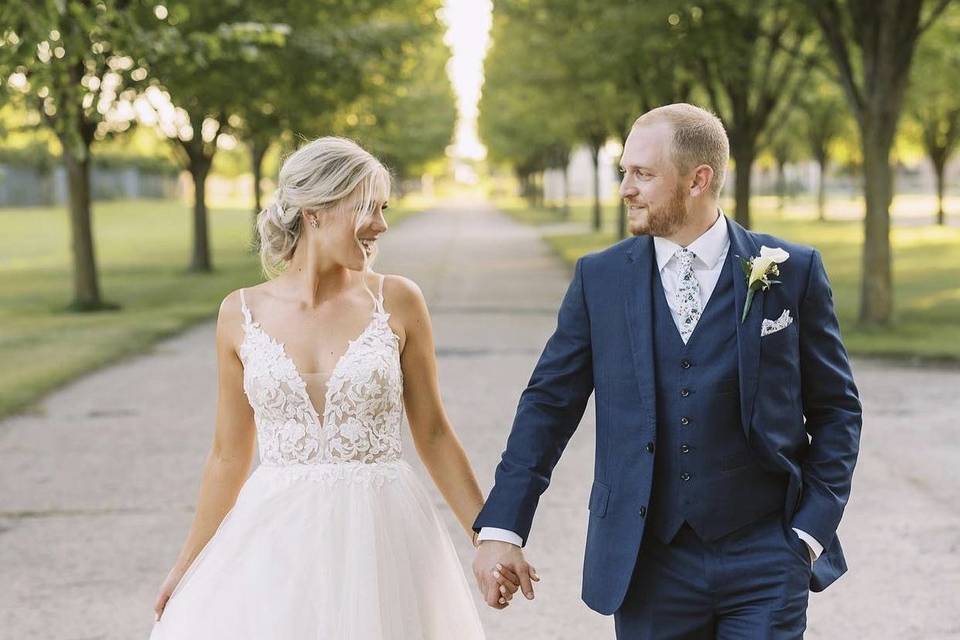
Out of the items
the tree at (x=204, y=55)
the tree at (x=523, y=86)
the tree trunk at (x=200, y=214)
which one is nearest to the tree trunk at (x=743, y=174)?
the tree at (x=523, y=86)

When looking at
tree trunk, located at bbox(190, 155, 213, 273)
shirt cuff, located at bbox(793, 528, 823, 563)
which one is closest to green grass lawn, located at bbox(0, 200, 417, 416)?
tree trunk, located at bbox(190, 155, 213, 273)

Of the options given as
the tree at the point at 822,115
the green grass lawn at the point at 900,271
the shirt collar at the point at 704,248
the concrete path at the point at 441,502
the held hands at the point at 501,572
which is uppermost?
the tree at the point at 822,115

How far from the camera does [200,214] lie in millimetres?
27578

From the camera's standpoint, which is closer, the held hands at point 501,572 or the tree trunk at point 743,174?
the held hands at point 501,572

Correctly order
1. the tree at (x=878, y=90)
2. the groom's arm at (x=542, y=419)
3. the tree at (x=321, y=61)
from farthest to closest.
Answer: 1. the tree at (x=321, y=61)
2. the tree at (x=878, y=90)
3. the groom's arm at (x=542, y=419)

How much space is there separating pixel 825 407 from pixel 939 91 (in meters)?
32.2

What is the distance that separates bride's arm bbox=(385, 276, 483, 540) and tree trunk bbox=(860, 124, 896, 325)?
41.4 feet

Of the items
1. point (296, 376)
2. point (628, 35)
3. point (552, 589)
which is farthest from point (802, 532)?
point (628, 35)

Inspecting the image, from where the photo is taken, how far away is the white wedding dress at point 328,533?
135 inches

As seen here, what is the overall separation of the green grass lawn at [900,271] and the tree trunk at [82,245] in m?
11.1

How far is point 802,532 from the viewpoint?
322cm

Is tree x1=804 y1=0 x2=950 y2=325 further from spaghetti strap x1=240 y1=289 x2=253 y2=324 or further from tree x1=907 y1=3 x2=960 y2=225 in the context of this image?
spaghetti strap x1=240 y1=289 x2=253 y2=324

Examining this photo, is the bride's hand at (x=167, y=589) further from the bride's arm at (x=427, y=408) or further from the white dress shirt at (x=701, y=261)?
the white dress shirt at (x=701, y=261)

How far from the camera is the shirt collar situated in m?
3.32
